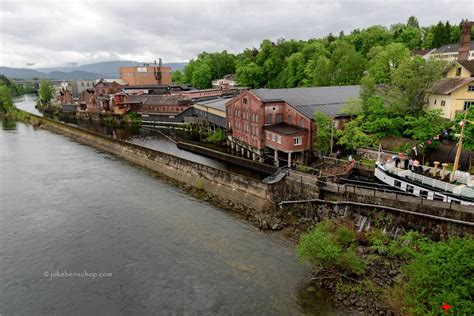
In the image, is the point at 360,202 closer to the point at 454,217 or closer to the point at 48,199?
the point at 454,217

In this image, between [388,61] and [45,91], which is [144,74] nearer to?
[45,91]

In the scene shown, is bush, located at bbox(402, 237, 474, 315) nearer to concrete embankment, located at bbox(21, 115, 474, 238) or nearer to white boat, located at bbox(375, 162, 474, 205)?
concrete embankment, located at bbox(21, 115, 474, 238)

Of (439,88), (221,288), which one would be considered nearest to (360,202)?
(221,288)

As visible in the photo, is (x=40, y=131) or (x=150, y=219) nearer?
(x=150, y=219)

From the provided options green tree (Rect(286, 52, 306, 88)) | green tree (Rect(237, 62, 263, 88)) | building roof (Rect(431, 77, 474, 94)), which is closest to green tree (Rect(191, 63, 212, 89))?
green tree (Rect(237, 62, 263, 88))

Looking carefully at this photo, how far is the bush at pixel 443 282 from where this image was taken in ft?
48.9

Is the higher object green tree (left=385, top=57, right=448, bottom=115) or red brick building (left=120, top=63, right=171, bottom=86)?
red brick building (left=120, top=63, right=171, bottom=86)

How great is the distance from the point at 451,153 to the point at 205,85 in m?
113

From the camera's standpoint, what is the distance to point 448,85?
123 ft

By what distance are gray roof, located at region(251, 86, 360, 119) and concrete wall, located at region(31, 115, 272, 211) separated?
509 inches

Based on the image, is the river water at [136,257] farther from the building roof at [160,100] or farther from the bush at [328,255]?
the building roof at [160,100]

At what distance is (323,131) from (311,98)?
37.4ft

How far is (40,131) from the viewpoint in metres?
79.9

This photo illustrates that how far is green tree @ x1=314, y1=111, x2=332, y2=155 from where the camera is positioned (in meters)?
36.7
